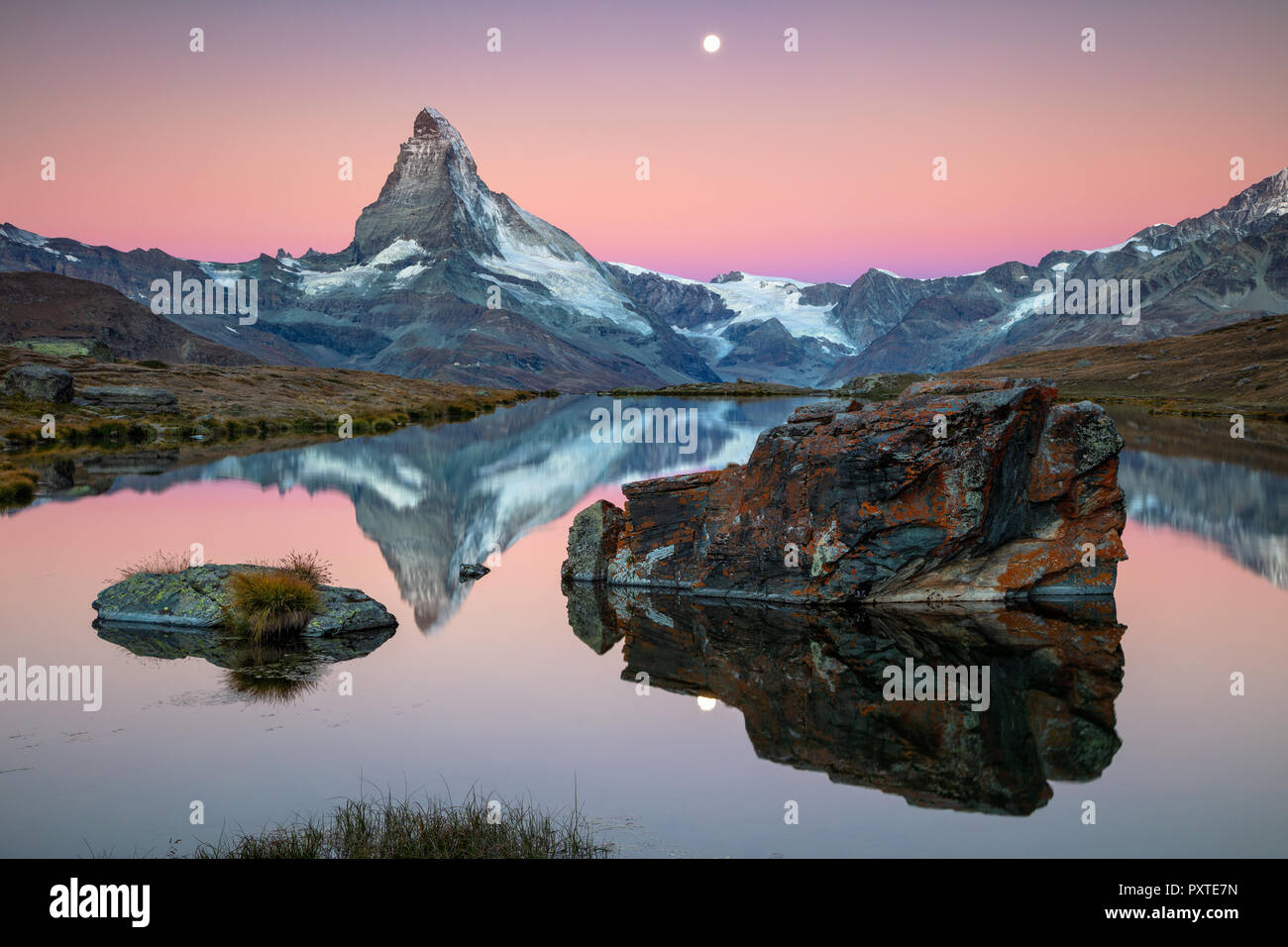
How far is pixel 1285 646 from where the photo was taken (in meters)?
18.5

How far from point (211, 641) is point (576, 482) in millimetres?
30807

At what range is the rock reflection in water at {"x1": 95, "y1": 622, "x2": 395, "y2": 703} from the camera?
15.7 m

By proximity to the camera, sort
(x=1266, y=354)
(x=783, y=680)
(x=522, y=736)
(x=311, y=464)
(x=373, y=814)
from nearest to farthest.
→ (x=373, y=814) < (x=522, y=736) < (x=783, y=680) < (x=311, y=464) < (x=1266, y=354)

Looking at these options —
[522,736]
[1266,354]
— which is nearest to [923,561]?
[522,736]

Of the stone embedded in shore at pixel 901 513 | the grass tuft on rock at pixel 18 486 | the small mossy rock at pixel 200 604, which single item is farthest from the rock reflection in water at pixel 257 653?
the grass tuft on rock at pixel 18 486

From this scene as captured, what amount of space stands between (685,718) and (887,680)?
3712 millimetres

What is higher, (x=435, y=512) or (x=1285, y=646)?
(x=435, y=512)

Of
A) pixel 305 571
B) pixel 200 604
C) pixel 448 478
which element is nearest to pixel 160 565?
pixel 200 604

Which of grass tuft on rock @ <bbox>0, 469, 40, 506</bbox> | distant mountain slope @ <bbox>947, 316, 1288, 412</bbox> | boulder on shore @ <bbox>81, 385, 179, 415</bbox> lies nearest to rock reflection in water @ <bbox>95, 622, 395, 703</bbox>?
grass tuft on rock @ <bbox>0, 469, 40, 506</bbox>

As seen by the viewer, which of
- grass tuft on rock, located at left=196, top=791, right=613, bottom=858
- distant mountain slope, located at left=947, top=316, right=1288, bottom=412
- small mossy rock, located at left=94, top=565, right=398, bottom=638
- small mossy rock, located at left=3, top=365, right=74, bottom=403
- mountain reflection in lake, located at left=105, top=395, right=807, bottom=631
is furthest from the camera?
distant mountain slope, located at left=947, top=316, right=1288, bottom=412

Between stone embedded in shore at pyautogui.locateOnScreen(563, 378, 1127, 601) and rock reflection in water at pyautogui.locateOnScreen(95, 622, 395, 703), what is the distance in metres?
7.62

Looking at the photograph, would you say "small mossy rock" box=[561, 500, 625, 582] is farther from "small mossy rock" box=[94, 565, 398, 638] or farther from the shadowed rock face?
"small mossy rock" box=[94, 565, 398, 638]

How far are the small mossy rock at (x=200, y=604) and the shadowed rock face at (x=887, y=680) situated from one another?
4510mm

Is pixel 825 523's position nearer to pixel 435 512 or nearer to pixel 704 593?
pixel 704 593
